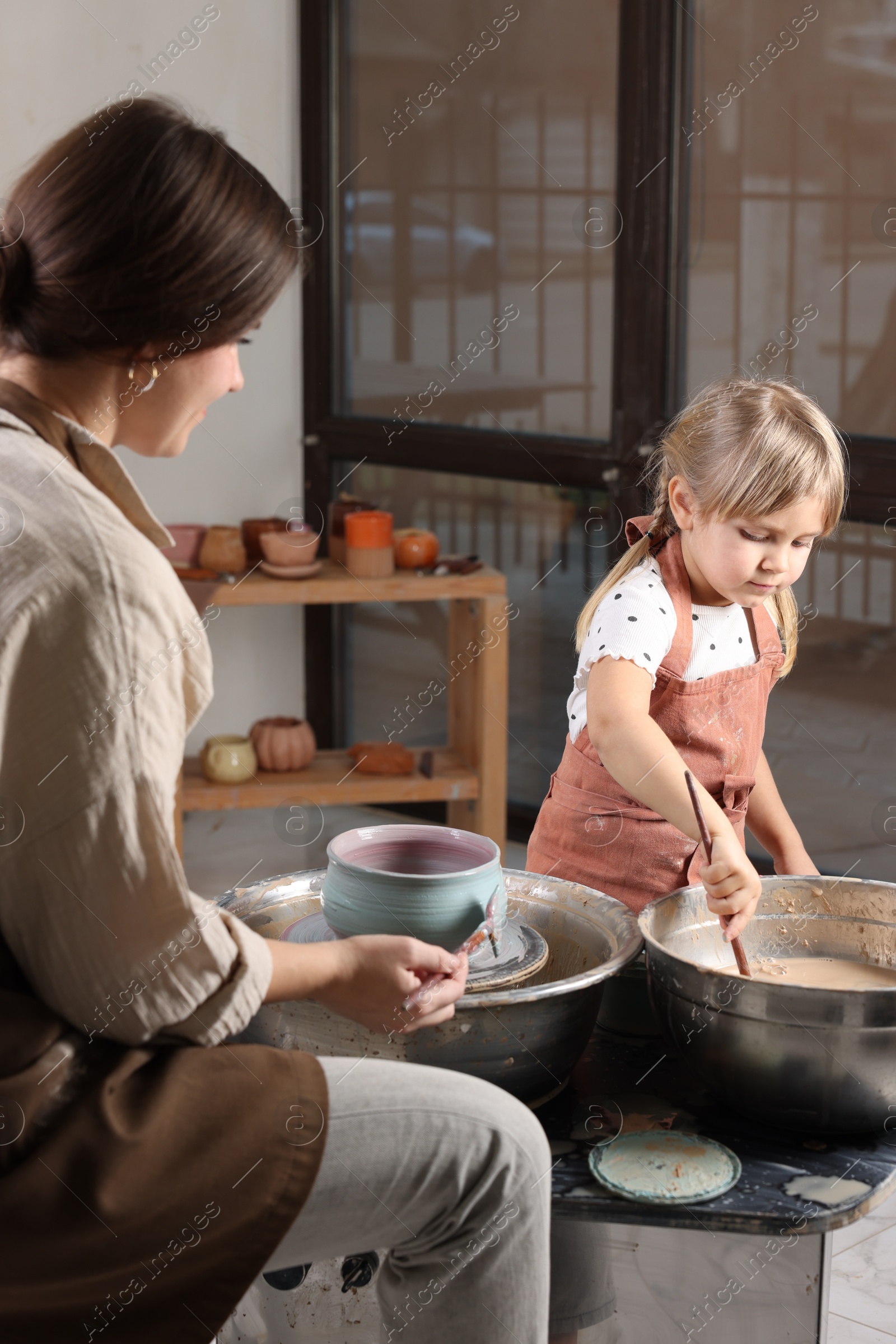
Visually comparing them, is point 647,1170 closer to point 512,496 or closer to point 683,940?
point 683,940

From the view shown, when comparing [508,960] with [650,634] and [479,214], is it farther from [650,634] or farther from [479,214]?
[479,214]

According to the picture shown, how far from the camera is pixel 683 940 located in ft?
3.78

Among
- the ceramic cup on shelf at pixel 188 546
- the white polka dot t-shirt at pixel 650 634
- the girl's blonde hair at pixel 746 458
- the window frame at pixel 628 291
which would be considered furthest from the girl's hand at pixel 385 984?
the ceramic cup on shelf at pixel 188 546

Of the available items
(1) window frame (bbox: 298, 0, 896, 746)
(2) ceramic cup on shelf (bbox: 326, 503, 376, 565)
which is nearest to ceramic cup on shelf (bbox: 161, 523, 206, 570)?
(2) ceramic cup on shelf (bbox: 326, 503, 376, 565)

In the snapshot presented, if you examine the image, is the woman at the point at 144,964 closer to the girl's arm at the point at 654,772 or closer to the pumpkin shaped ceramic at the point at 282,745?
the girl's arm at the point at 654,772

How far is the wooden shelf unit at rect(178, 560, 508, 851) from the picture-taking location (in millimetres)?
2957

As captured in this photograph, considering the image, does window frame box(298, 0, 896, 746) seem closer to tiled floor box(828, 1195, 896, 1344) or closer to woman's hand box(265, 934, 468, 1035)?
tiled floor box(828, 1195, 896, 1344)

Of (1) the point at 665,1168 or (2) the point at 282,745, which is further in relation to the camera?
(2) the point at 282,745

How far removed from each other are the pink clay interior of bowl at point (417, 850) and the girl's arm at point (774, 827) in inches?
21.6

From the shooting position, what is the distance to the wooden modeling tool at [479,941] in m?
0.94

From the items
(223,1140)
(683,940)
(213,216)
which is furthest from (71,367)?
(683,940)

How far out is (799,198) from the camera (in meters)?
2.59

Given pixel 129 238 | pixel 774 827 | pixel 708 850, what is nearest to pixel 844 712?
pixel 774 827

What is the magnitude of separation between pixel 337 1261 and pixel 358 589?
6.46 feet
